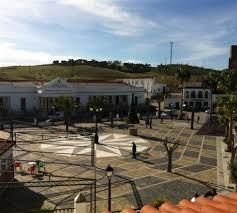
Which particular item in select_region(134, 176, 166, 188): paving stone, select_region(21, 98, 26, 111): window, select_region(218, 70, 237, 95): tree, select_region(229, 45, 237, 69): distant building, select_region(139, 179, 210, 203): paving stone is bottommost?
select_region(139, 179, 210, 203): paving stone

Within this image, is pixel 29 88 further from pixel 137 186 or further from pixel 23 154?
pixel 137 186

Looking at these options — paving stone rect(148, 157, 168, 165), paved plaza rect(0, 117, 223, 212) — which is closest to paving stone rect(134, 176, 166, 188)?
paved plaza rect(0, 117, 223, 212)

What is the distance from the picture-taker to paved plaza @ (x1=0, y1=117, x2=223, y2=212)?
926 inches

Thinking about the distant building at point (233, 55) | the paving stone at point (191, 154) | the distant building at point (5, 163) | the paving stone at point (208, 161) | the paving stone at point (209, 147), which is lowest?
the paving stone at point (208, 161)

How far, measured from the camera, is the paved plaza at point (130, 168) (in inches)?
926

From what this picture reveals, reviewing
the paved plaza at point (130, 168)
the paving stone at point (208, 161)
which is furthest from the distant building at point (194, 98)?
the paving stone at point (208, 161)

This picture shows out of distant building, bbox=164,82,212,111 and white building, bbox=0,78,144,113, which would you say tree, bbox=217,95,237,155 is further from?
distant building, bbox=164,82,212,111

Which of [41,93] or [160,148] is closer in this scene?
[160,148]

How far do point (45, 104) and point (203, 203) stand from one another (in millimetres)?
56103

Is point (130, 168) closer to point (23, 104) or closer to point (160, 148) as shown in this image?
point (160, 148)

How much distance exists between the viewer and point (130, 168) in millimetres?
30406

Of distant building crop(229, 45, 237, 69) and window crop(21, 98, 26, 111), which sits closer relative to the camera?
window crop(21, 98, 26, 111)

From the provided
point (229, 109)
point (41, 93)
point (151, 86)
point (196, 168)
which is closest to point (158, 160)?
point (196, 168)

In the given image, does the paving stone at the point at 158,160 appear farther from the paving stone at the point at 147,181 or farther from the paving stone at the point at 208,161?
the paving stone at the point at 147,181
